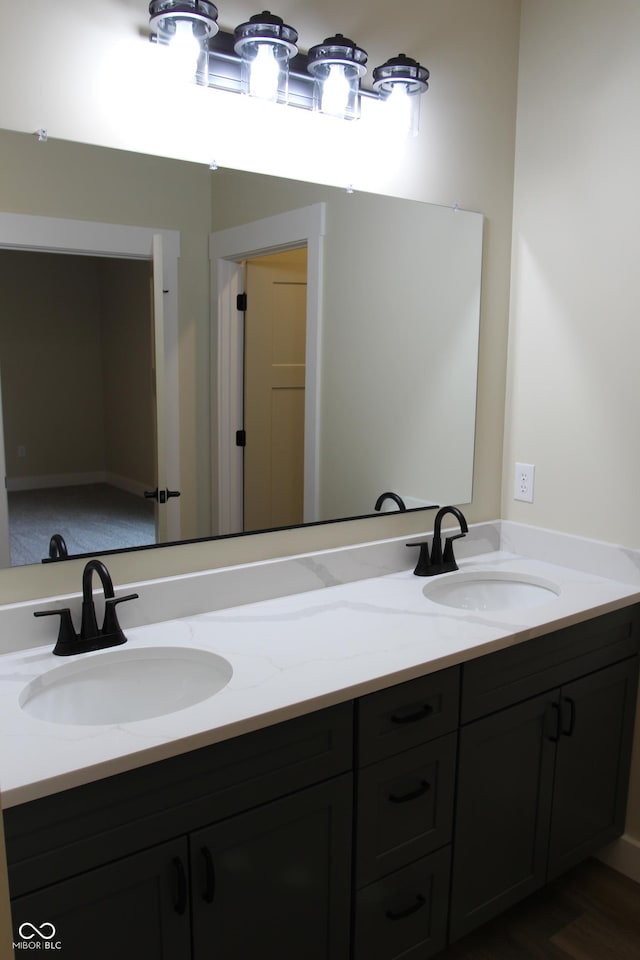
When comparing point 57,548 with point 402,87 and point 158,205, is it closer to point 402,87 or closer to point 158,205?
point 158,205

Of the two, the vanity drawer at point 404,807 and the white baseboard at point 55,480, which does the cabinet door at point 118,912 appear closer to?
the vanity drawer at point 404,807

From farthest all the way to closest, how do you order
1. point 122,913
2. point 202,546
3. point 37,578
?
1. point 202,546
2. point 37,578
3. point 122,913

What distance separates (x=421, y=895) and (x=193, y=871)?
666mm

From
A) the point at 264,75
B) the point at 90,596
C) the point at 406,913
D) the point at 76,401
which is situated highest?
the point at 264,75

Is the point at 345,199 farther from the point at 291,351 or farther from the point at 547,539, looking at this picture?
the point at 547,539

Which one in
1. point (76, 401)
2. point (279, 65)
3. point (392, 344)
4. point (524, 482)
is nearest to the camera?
point (76, 401)

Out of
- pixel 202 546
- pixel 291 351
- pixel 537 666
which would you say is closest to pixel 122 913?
pixel 202 546

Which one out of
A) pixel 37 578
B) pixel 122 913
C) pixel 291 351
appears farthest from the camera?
pixel 291 351

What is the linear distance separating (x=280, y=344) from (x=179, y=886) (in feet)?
4.19

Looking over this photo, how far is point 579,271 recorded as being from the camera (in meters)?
2.18

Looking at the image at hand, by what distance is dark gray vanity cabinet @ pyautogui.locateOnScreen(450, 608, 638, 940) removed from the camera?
1.76 meters

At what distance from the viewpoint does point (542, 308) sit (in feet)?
7.54

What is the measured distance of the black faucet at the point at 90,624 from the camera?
1.53m

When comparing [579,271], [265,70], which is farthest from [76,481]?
[579,271]
